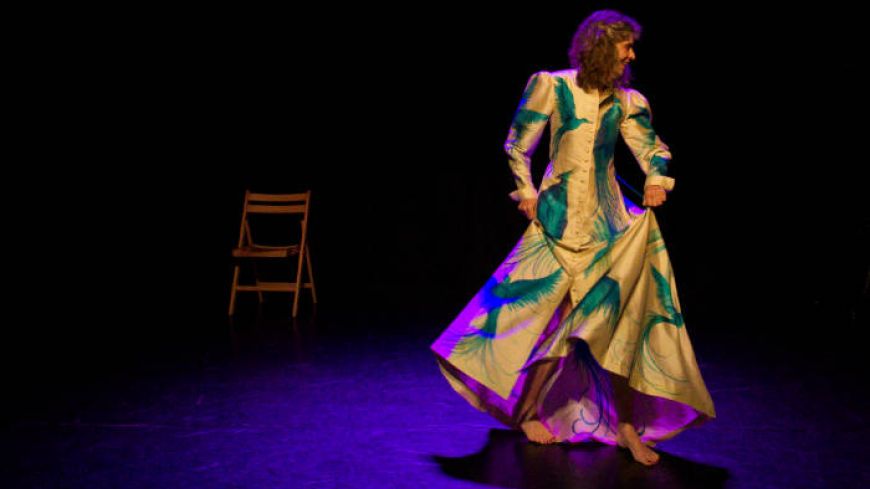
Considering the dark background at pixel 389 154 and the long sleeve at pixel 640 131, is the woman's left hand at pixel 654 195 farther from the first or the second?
the dark background at pixel 389 154

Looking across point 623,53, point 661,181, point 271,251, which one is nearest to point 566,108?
point 623,53

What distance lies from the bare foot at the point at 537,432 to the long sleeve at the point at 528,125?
2.36 ft

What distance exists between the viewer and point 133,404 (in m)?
3.01

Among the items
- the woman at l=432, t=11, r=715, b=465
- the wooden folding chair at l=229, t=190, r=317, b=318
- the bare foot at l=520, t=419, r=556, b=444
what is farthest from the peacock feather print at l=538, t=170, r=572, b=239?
the wooden folding chair at l=229, t=190, r=317, b=318

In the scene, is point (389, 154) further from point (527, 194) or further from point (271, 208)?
point (527, 194)

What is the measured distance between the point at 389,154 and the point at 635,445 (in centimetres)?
366

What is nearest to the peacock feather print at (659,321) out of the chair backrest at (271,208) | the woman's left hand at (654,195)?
the woman's left hand at (654,195)

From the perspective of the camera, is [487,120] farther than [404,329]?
Yes

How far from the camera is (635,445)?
235 centimetres

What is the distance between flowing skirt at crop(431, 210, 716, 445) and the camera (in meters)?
2.21

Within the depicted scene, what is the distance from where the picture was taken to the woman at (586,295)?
7.32 feet

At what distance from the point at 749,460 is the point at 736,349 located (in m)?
1.56

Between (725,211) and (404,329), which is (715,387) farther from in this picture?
(725,211)

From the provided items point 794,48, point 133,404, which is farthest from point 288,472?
point 794,48
